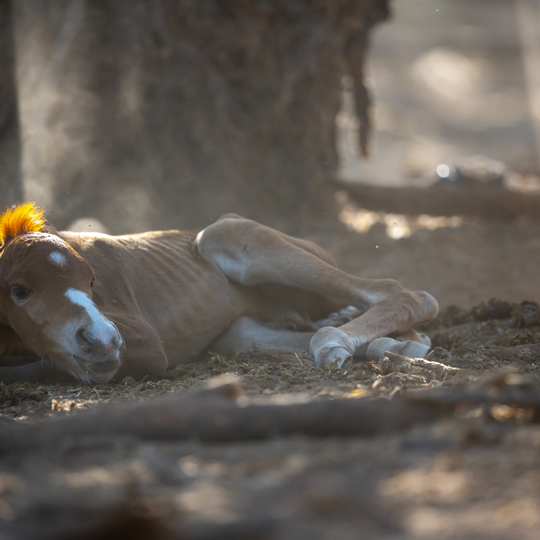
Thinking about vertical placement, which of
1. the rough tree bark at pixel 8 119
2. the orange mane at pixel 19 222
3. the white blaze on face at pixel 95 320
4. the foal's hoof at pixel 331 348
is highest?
the rough tree bark at pixel 8 119

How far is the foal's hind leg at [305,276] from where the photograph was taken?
4.14 m

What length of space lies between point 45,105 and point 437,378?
18.6ft

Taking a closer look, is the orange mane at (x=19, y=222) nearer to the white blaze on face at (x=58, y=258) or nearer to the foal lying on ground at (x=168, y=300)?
the foal lying on ground at (x=168, y=300)

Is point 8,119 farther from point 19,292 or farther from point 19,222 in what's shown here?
point 19,292

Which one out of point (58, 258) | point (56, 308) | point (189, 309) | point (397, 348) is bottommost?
point (397, 348)

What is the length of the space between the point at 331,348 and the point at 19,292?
1889 millimetres

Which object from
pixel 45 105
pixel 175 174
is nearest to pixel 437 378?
pixel 175 174

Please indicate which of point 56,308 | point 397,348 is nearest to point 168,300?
point 56,308

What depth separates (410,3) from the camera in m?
27.0

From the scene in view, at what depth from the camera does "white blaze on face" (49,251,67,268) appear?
328 centimetres

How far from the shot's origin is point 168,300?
13.9ft

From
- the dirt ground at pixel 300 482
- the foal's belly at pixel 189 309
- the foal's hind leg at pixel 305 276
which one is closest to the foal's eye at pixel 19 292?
the dirt ground at pixel 300 482

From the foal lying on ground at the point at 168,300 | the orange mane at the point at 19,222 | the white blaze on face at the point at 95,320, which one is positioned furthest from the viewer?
the orange mane at the point at 19,222

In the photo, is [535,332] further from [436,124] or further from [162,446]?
[436,124]
